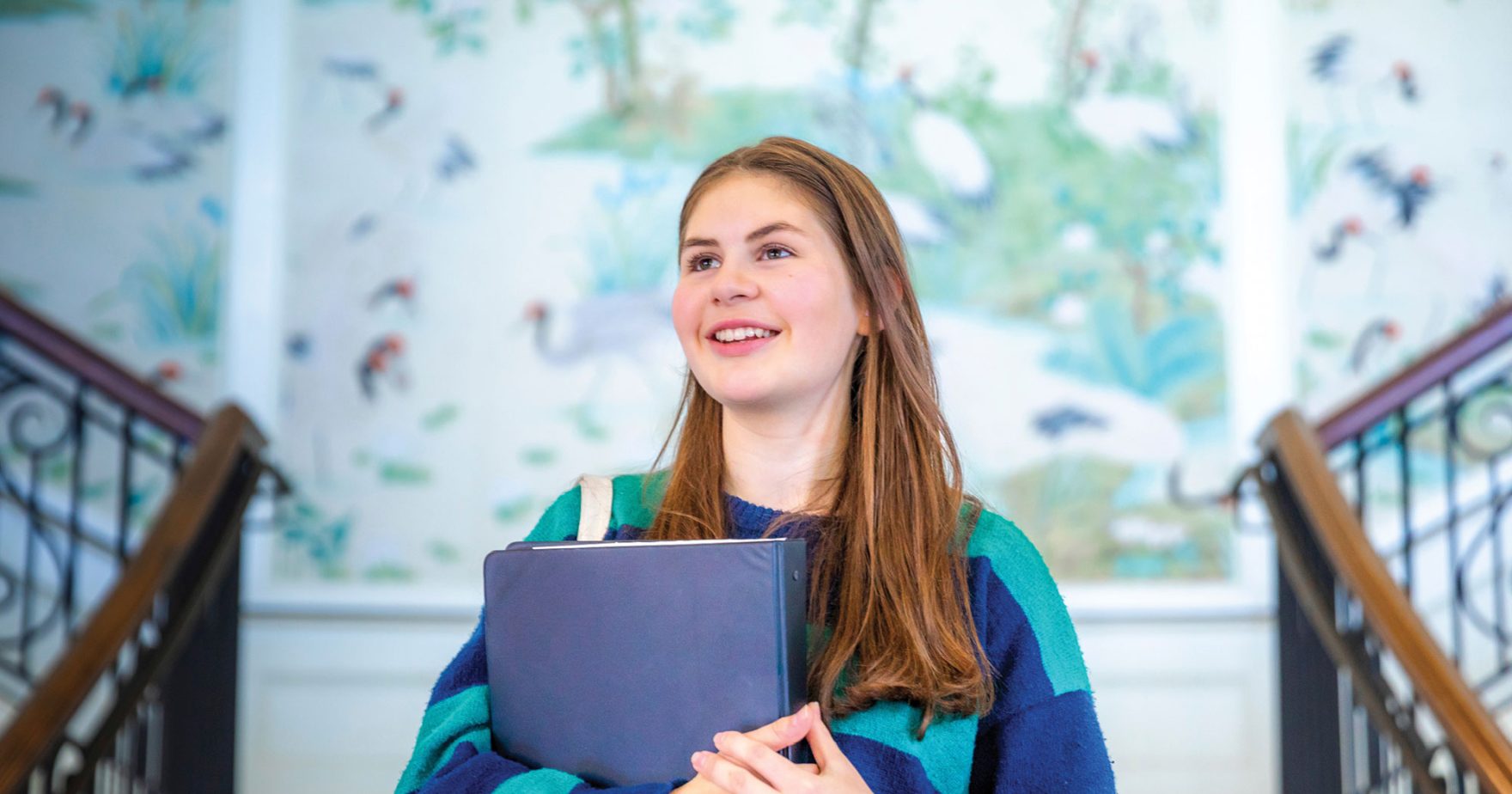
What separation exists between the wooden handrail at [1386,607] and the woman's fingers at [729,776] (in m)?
1.43

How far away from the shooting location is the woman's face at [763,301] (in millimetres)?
1336

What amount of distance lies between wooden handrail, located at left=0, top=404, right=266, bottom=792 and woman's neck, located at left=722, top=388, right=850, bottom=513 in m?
1.38

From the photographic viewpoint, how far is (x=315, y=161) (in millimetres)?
4168

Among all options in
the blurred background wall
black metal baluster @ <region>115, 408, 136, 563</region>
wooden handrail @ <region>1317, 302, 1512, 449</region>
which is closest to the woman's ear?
wooden handrail @ <region>1317, 302, 1512, 449</region>

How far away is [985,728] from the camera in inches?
51.6

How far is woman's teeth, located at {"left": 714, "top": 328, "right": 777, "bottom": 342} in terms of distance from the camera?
1.34m

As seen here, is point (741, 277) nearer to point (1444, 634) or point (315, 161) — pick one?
point (315, 161)

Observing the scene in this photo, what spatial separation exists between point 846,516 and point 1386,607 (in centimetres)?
135

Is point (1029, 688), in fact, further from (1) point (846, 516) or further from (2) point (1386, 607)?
(2) point (1386, 607)

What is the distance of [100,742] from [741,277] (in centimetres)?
165

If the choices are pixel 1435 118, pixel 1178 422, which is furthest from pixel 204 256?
pixel 1435 118

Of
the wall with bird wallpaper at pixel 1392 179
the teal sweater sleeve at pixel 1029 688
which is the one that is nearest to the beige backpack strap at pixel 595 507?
the teal sweater sleeve at pixel 1029 688

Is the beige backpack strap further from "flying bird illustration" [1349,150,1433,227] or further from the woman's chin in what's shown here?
"flying bird illustration" [1349,150,1433,227]

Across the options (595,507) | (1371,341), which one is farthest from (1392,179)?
(595,507)
